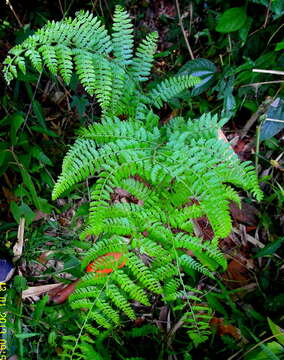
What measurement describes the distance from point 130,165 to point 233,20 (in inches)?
52.9

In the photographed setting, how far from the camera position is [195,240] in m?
2.00

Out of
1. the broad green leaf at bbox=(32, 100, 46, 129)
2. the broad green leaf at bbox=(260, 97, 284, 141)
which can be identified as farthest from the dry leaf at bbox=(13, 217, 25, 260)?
the broad green leaf at bbox=(260, 97, 284, 141)

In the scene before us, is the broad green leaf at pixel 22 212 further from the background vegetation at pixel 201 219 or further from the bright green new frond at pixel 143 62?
the bright green new frond at pixel 143 62

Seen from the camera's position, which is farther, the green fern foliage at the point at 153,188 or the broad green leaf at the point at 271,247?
the broad green leaf at the point at 271,247

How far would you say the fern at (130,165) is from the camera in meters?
1.76

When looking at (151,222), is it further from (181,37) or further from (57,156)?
(181,37)

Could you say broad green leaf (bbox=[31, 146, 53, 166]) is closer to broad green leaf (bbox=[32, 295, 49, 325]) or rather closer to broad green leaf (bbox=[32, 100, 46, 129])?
broad green leaf (bbox=[32, 100, 46, 129])

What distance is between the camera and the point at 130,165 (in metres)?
1.86

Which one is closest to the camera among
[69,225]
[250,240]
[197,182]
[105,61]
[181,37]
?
[197,182]

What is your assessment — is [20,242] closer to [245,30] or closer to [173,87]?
[173,87]

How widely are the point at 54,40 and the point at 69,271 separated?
5.41ft

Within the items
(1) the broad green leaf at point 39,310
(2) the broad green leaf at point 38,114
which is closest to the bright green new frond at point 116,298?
(1) the broad green leaf at point 39,310

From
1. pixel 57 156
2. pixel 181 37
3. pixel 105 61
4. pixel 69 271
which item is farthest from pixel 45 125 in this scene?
pixel 181 37

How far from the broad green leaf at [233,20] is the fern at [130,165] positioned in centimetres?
58
